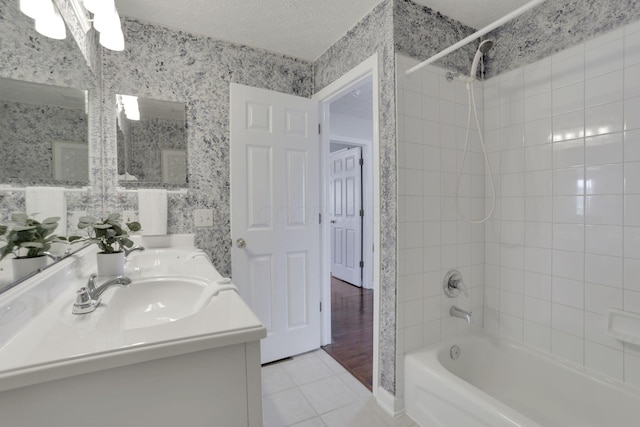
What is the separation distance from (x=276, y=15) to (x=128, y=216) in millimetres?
1531

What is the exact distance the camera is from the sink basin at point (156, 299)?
38.4 inches

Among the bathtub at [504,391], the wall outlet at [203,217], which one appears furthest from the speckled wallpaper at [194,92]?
the bathtub at [504,391]

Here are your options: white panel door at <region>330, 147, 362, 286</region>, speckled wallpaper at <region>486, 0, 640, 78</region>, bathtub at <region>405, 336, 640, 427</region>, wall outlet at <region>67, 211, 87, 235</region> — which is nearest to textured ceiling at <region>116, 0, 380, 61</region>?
speckled wallpaper at <region>486, 0, 640, 78</region>

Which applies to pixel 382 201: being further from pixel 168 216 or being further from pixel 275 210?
pixel 168 216

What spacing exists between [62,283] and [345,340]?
2082 millimetres

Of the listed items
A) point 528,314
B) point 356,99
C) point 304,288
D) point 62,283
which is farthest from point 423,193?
point 356,99

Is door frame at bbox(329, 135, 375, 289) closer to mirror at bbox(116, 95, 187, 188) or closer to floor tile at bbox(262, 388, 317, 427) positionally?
floor tile at bbox(262, 388, 317, 427)

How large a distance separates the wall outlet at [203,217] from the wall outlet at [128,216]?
1.14 ft

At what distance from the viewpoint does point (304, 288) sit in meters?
2.27

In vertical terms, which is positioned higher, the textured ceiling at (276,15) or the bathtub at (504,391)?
the textured ceiling at (276,15)

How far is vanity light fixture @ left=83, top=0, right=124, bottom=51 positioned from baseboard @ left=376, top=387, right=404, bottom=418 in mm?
2325

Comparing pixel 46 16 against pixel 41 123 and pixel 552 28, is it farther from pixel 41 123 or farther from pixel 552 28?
pixel 552 28

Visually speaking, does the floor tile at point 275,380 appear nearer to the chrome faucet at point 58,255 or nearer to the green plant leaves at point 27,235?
the chrome faucet at point 58,255

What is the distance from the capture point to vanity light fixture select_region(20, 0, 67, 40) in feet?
2.61
